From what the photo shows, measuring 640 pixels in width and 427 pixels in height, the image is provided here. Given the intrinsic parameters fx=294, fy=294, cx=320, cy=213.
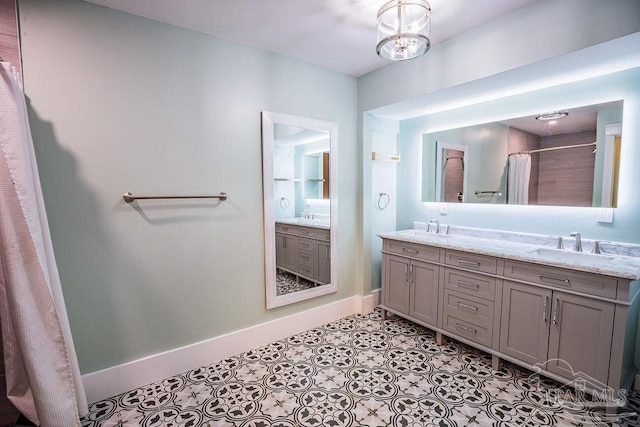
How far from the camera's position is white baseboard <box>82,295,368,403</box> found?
1858 mm

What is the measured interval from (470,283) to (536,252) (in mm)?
490

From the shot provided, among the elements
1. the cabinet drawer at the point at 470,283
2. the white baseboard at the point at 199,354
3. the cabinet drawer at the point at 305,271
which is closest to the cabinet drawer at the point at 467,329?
the cabinet drawer at the point at 470,283

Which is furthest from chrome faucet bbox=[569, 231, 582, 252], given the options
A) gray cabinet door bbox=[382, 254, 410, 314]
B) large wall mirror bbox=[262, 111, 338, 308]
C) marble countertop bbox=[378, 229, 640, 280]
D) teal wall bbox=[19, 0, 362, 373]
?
teal wall bbox=[19, 0, 362, 373]

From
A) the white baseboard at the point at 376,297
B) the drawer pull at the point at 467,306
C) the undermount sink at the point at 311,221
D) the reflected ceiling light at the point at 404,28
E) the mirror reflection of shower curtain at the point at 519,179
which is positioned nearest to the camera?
the reflected ceiling light at the point at 404,28

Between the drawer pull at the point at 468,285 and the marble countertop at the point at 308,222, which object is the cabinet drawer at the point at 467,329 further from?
the marble countertop at the point at 308,222

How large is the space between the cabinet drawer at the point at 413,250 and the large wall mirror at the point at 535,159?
742mm

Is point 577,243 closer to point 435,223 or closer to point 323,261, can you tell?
point 435,223

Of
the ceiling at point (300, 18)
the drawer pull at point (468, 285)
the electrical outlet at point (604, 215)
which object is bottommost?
the drawer pull at point (468, 285)

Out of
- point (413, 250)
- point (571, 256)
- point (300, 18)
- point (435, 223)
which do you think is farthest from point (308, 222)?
point (571, 256)

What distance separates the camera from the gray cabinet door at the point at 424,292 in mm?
2469

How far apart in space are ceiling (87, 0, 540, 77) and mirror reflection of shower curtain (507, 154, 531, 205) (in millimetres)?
1124

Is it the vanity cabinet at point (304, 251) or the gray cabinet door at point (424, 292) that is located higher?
the vanity cabinet at point (304, 251)

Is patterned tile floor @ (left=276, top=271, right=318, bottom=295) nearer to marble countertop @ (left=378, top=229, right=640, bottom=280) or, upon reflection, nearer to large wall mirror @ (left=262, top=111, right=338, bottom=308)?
large wall mirror @ (left=262, top=111, right=338, bottom=308)

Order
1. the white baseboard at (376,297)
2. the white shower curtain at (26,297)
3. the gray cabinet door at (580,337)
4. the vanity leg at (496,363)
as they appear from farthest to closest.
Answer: the white baseboard at (376,297) < the vanity leg at (496,363) < the gray cabinet door at (580,337) < the white shower curtain at (26,297)
